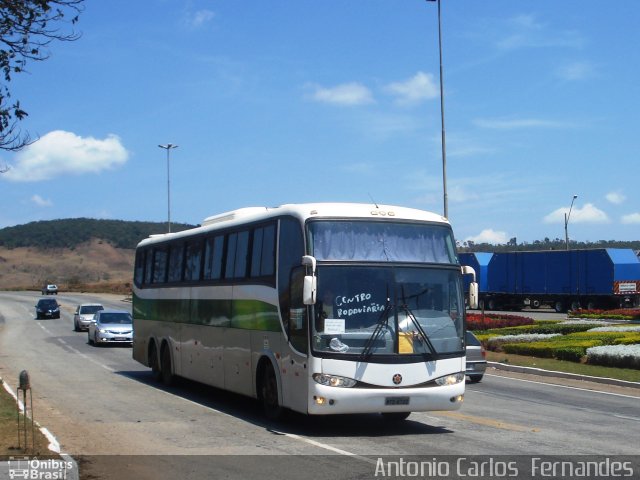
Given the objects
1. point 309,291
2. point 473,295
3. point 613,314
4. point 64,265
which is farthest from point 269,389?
point 64,265

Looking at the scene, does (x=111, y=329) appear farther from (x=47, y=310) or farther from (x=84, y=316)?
(x=47, y=310)

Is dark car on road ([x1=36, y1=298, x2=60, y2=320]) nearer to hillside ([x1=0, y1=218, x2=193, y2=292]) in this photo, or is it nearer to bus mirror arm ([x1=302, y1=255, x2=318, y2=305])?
bus mirror arm ([x1=302, y1=255, x2=318, y2=305])

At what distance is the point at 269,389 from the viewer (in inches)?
561

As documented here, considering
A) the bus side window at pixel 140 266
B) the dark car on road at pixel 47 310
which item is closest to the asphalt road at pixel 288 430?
the bus side window at pixel 140 266

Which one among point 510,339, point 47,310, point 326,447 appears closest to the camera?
point 326,447

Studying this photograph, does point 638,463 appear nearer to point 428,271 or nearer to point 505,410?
point 428,271

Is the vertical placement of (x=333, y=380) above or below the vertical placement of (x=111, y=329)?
above

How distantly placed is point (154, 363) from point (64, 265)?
165971 mm

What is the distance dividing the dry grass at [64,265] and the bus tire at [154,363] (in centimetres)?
13896

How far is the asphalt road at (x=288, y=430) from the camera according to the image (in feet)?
34.8

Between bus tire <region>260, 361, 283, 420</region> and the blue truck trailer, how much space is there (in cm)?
3351

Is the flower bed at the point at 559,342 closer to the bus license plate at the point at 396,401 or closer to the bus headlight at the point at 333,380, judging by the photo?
the bus license plate at the point at 396,401

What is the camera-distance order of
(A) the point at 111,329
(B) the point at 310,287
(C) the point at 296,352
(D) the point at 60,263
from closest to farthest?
(B) the point at 310,287 → (C) the point at 296,352 → (A) the point at 111,329 → (D) the point at 60,263

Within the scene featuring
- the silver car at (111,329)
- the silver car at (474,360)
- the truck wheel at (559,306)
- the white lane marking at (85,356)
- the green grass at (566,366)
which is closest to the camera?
the silver car at (474,360)
